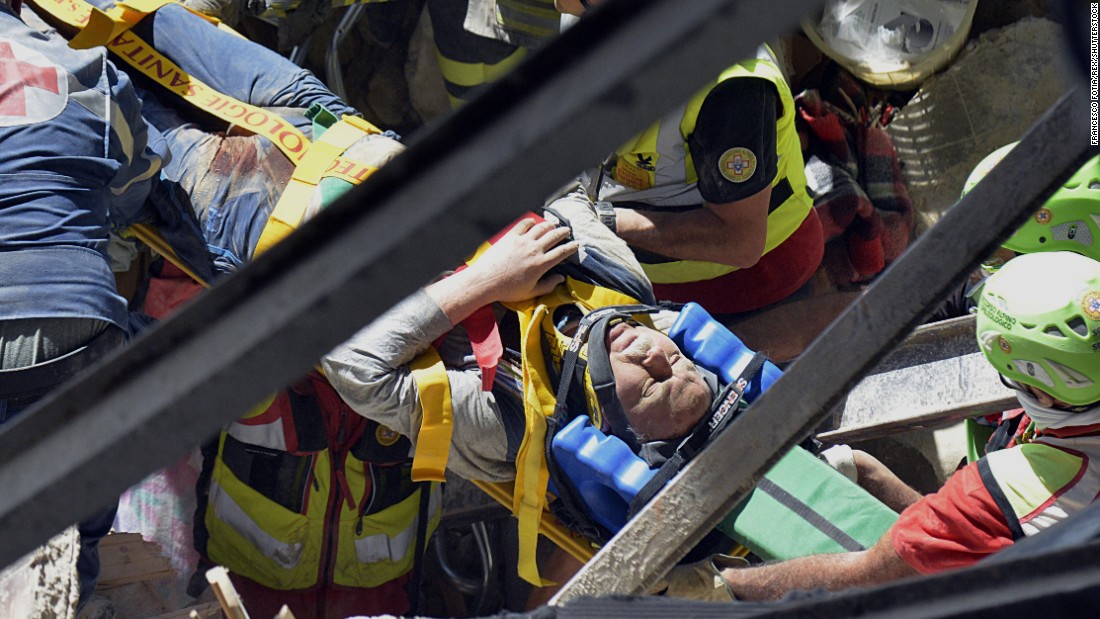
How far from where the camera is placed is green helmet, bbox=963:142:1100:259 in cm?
360

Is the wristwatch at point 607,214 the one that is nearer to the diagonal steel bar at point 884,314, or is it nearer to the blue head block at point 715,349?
the blue head block at point 715,349

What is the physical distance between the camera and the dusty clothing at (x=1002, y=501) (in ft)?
8.63

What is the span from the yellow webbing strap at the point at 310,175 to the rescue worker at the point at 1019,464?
4.81 feet

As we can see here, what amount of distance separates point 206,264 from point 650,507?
2.11 m

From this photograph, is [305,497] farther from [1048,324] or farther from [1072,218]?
[1072,218]

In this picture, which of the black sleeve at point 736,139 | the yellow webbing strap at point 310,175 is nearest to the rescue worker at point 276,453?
the yellow webbing strap at point 310,175

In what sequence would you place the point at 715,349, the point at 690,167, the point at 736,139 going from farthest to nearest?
the point at 690,167 < the point at 736,139 < the point at 715,349

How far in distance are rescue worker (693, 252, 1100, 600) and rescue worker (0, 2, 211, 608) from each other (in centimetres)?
173

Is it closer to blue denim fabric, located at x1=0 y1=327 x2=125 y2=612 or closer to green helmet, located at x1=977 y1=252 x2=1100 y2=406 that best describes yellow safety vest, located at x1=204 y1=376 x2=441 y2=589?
blue denim fabric, located at x1=0 y1=327 x2=125 y2=612

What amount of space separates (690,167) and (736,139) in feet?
0.82

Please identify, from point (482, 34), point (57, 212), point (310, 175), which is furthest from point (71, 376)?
point (482, 34)

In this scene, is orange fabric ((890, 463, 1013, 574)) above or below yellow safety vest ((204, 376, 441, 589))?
above

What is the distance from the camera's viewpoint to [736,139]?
3342mm

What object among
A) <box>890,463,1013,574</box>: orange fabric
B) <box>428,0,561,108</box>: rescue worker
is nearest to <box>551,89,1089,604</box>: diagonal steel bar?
<box>890,463,1013,574</box>: orange fabric
